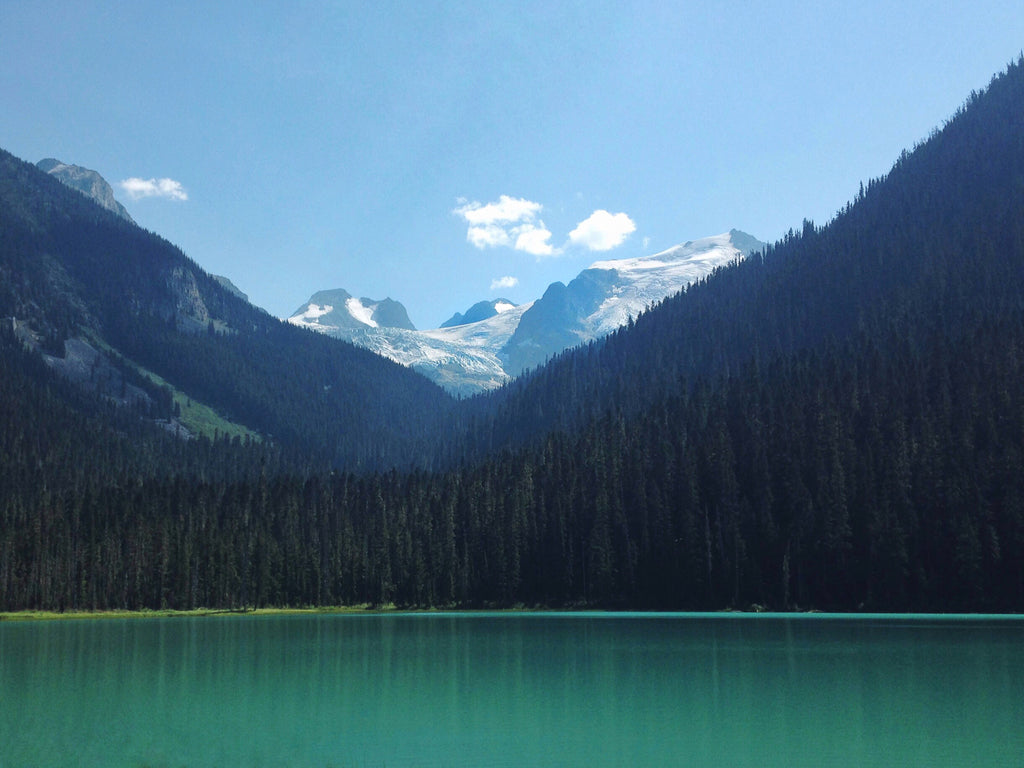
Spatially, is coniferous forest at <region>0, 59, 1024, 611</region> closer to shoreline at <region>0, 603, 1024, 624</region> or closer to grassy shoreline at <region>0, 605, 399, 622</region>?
shoreline at <region>0, 603, 1024, 624</region>

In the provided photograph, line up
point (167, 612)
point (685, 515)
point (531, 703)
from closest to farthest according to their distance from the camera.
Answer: point (531, 703), point (685, 515), point (167, 612)

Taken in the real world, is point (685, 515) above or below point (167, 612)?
above

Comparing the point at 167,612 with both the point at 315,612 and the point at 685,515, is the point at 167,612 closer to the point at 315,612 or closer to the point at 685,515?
the point at 315,612

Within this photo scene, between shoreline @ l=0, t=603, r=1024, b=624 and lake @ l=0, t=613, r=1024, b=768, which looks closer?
lake @ l=0, t=613, r=1024, b=768

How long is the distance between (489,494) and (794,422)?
57.1 m

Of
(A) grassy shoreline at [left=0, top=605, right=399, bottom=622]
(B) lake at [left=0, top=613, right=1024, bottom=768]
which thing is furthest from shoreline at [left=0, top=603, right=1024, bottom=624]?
(B) lake at [left=0, top=613, right=1024, bottom=768]

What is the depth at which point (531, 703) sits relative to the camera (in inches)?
1475

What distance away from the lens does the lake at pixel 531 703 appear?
2734cm

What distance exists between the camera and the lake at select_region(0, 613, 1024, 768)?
2734 centimetres

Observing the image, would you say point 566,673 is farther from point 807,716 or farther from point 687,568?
point 687,568

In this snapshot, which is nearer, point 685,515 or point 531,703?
point 531,703

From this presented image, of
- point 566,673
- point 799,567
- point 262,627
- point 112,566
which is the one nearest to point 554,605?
point 799,567

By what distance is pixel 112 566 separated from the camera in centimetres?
15412

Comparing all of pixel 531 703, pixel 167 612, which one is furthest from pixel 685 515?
pixel 531 703
